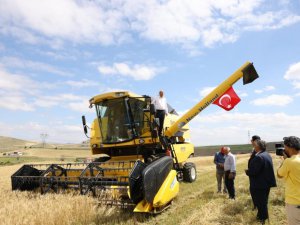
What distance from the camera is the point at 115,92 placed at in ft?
31.2

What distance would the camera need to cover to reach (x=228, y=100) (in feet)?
32.1

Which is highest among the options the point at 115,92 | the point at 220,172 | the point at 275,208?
the point at 115,92

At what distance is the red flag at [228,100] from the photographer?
9.68m

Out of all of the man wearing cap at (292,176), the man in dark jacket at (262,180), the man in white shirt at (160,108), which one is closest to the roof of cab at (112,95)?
the man in white shirt at (160,108)

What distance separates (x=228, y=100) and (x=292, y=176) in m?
5.90

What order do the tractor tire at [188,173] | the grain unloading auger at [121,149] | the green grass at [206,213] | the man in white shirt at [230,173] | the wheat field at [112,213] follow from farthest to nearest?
the tractor tire at [188,173] → the man in white shirt at [230,173] → the grain unloading auger at [121,149] → the green grass at [206,213] → the wheat field at [112,213]

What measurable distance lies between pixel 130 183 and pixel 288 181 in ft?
10.4

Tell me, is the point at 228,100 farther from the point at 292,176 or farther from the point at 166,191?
the point at 292,176

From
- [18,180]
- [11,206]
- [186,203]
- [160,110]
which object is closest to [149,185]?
[186,203]

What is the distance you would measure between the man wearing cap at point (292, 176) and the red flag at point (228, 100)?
5583mm

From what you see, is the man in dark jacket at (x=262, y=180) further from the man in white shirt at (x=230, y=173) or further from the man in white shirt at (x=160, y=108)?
the man in white shirt at (x=160, y=108)

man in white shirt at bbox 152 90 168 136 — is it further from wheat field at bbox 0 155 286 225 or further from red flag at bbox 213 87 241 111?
wheat field at bbox 0 155 286 225

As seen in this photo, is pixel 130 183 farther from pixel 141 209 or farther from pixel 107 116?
pixel 107 116

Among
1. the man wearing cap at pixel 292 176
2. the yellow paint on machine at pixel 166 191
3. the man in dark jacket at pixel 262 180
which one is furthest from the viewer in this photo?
the yellow paint on machine at pixel 166 191
